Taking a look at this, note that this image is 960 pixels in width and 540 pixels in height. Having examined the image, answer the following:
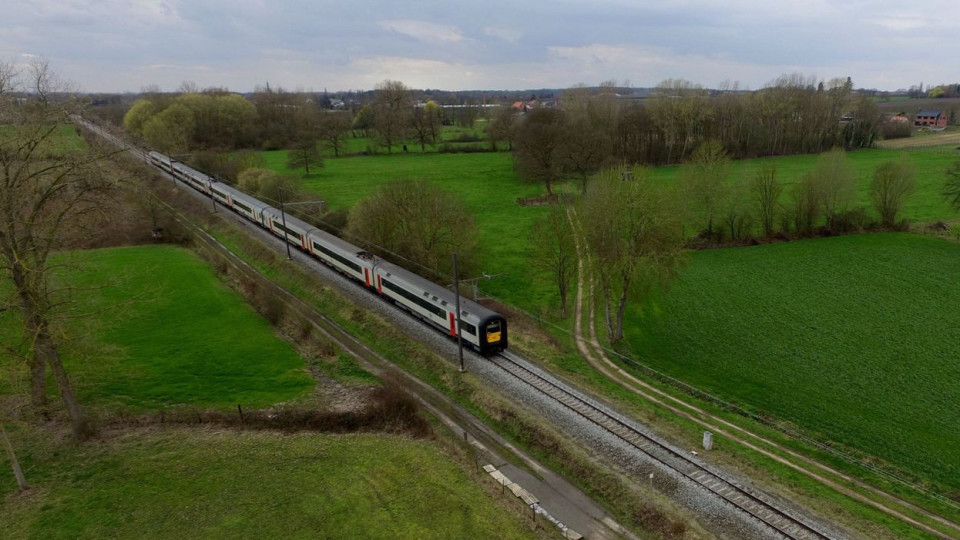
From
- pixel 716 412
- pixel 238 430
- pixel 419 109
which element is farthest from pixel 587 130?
pixel 419 109

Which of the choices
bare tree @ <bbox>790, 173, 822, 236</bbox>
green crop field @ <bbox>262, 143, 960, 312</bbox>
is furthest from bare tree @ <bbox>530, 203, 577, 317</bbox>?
bare tree @ <bbox>790, 173, 822, 236</bbox>

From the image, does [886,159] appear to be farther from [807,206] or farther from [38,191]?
[38,191]

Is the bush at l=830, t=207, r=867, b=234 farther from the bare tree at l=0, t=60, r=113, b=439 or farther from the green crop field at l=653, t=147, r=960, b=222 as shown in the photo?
the bare tree at l=0, t=60, r=113, b=439

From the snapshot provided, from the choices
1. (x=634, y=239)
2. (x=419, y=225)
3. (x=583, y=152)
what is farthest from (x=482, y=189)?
(x=634, y=239)

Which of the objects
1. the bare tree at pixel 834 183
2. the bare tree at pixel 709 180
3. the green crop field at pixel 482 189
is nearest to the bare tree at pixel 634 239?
the green crop field at pixel 482 189

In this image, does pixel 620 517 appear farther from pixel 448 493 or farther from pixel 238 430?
pixel 238 430

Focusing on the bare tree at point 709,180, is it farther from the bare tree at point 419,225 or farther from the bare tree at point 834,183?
the bare tree at point 419,225
